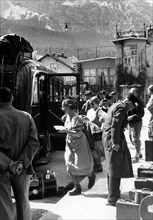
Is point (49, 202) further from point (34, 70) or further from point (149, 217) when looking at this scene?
point (34, 70)

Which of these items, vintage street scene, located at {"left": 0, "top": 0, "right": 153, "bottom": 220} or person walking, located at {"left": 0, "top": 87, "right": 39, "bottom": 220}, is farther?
vintage street scene, located at {"left": 0, "top": 0, "right": 153, "bottom": 220}

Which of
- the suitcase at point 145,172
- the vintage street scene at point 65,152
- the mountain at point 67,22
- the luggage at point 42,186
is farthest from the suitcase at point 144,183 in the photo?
the mountain at point 67,22

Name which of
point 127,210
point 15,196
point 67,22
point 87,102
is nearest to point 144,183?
point 127,210

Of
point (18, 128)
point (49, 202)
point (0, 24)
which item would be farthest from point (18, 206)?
point (0, 24)

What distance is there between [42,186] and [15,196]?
7.47ft

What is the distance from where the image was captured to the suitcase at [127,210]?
473 centimetres

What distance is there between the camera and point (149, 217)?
4.50 meters

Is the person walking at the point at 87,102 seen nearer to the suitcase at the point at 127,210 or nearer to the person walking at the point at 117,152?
the person walking at the point at 117,152

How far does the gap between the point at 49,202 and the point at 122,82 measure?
1556 inches

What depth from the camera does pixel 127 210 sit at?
4.78 meters

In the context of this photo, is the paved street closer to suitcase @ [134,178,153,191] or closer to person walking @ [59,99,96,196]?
person walking @ [59,99,96,196]

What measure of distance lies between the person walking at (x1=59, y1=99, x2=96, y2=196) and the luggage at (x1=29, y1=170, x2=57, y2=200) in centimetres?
47

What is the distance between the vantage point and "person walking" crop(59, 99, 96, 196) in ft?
20.1

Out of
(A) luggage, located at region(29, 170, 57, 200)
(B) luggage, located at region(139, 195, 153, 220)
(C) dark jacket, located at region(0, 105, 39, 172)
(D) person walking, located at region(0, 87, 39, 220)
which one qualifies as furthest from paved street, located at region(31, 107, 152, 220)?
(C) dark jacket, located at region(0, 105, 39, 172)
